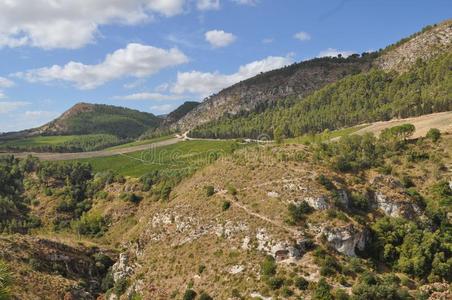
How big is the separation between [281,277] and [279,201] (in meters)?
22.6

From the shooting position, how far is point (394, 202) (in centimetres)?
9638

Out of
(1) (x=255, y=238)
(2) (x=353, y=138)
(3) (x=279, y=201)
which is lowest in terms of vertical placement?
(1) (x=255, y=238)

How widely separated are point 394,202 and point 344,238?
71.4 feet

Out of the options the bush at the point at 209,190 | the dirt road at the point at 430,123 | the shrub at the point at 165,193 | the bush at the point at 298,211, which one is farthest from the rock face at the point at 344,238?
the dirt road at the point at 430,123

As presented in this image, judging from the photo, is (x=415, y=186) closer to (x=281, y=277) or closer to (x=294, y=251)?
(x=294, y=251)

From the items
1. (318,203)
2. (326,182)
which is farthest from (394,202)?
(318,203)

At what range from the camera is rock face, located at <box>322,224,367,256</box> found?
82.8 metres

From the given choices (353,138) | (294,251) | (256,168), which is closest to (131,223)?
(256,168)

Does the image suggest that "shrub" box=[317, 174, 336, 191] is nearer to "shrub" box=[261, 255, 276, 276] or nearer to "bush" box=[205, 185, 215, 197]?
"shrub" box=[261, 255, 276, 276]

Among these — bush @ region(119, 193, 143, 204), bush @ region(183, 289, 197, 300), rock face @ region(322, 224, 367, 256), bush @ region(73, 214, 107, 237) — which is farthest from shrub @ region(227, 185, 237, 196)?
bush @ region(73, 214, 107, 237)

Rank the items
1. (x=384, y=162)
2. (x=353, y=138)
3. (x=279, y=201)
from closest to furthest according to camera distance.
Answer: (x=279, y=201)
(x=384, y=162)
(x=353, y=138)

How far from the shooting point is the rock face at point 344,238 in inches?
3258

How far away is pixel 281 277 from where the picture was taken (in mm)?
74188

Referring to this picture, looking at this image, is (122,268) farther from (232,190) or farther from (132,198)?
(132,198)
